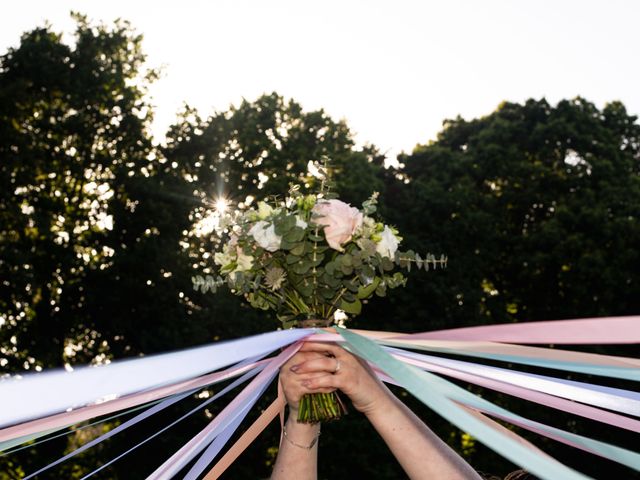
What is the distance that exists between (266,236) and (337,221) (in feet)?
1.11

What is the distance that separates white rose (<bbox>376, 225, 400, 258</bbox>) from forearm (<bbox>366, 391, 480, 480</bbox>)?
977 millimetres

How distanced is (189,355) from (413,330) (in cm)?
1833

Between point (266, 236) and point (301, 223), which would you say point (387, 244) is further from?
point (266, 236)

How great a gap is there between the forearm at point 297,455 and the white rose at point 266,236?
2.56ft

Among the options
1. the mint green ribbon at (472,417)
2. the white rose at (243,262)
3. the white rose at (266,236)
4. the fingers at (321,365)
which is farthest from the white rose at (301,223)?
the fingers at (321,365)

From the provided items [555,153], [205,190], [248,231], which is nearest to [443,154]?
[555,153]

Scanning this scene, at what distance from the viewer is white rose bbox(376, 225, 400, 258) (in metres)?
3.50

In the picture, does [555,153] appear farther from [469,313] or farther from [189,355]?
[189,355]

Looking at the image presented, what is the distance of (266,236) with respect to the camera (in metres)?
3.41

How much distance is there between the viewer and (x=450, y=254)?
71.7ft

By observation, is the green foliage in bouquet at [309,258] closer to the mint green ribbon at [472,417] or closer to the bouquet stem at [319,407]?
the bouquet stem at [319,407]

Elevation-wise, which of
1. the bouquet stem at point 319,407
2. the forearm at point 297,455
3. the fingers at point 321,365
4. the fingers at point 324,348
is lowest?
the forearm at point 297,455

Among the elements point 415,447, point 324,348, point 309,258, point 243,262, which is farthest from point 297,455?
point 243,262

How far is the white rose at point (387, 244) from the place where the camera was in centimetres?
350
